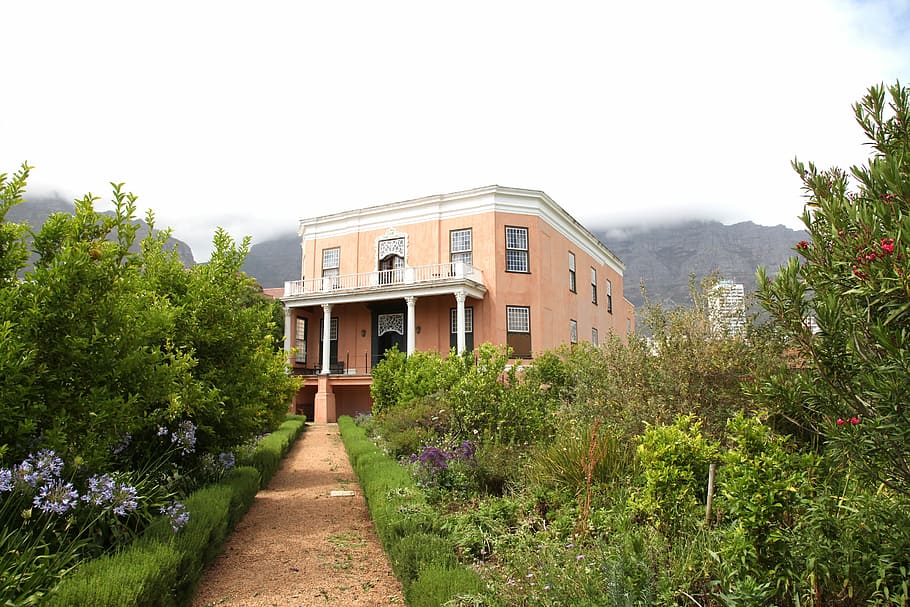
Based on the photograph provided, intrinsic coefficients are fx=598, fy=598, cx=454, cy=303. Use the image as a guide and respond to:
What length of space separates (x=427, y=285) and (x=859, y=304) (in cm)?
1904

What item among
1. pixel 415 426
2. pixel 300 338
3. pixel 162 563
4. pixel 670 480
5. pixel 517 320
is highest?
pixel 517 320

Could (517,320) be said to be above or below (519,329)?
above

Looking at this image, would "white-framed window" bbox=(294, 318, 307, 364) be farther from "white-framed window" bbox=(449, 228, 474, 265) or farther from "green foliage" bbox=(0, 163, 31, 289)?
"green foliage" bbox=(0, 163, 31, 289)

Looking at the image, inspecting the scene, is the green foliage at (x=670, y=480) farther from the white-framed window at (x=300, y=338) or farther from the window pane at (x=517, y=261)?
the white-framed window at (x=300, y=338)

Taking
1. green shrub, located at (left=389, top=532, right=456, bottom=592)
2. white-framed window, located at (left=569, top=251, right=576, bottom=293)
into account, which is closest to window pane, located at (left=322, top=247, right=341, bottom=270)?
white-framed window, located at (left=569, top=251, right=576, bottom=293)

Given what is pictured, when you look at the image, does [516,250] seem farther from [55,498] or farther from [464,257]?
[55,498]

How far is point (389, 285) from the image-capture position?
22.2 m

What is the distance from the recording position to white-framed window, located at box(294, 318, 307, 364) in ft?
84.9

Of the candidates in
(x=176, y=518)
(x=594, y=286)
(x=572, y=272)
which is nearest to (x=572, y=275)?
(x=572, y=272)

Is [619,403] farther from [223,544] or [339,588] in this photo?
[223,544]

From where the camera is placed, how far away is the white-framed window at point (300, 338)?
84.9 feet

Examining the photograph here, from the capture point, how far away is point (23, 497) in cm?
381

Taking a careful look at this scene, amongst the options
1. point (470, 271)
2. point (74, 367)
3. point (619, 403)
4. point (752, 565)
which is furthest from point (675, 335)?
point (470, 271)

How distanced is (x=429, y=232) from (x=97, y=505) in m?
20.1
